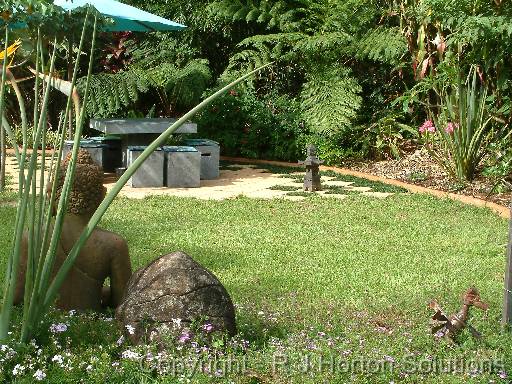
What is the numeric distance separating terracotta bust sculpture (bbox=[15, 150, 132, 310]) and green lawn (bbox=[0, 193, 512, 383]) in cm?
25

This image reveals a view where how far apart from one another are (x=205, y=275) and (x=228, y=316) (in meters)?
0.21

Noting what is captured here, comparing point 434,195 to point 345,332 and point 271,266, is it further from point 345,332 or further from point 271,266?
point 345,332

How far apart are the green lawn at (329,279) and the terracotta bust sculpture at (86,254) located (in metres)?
0.25

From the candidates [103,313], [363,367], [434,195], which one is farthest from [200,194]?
[363,367]

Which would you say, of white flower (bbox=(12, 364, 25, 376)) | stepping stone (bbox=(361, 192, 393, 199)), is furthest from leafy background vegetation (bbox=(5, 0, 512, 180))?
white flower (bbox=(12, 364, 25, 376))

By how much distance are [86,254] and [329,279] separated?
2.03 m

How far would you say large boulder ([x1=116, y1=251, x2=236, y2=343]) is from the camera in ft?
12.3

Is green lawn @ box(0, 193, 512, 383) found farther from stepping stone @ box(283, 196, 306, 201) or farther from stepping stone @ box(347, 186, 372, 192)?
stepping stone @ box(347, 186, 372, 192)

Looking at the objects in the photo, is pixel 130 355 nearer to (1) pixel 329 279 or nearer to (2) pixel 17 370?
(2) pixel 17 370

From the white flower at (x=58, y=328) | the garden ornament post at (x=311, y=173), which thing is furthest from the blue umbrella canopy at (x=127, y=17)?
the white flower at (x=58, y=328)

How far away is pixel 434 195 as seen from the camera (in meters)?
9.77

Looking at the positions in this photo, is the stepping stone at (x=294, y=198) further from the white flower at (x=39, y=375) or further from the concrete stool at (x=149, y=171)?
the white flower at (x=39, y=375)

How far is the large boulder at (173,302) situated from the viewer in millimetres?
3742

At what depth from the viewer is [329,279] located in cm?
577
